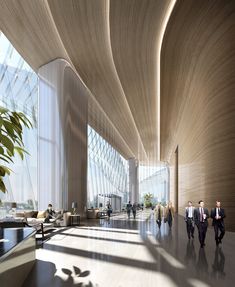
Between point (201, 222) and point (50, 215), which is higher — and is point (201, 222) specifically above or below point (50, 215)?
above

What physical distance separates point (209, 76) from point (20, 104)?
28.9 feet

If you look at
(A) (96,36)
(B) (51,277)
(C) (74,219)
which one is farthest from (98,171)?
(B) (51,277)

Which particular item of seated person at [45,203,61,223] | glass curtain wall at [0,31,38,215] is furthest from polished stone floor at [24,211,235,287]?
glass curtain wall at [0,31,38,215]

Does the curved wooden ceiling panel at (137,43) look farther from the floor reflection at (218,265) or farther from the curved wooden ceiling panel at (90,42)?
the floor reflection at (218,265)

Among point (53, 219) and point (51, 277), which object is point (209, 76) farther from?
point (51, 277)

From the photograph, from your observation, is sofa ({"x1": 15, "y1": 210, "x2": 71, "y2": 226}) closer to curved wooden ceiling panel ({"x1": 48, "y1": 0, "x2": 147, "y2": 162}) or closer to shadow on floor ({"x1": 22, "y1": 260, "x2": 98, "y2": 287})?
curved wooden ceiling panel ({"x1": 48, "y1": 0, "x2": 147, "y2": 162})

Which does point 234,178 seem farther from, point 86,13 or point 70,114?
point 70,114

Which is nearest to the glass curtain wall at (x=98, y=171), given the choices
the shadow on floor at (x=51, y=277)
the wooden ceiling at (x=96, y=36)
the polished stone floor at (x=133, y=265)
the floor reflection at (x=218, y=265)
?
the wooden ceiling at (x=96, y=36)

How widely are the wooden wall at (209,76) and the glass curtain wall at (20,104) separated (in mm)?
6717

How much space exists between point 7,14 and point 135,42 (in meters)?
5.23

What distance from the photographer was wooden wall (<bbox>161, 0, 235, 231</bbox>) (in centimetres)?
1513

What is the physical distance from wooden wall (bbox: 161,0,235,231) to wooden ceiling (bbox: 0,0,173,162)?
2.80 ft

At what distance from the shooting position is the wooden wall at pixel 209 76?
49.6 ft

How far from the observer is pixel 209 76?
18.5 metres
